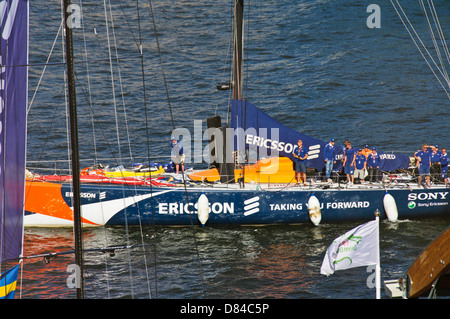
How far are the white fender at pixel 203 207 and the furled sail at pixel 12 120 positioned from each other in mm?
10616

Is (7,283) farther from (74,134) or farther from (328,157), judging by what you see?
(328,157)

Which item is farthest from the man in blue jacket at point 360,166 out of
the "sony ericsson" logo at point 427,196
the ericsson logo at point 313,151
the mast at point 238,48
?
the mast at point 238,48

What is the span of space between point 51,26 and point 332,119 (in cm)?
2055

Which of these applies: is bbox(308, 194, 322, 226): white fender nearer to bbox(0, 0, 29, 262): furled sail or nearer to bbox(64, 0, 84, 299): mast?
bbox(64, 0, 84, 299): mast

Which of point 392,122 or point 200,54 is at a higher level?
point 200,54

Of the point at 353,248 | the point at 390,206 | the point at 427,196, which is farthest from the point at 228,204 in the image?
the point at 353,248

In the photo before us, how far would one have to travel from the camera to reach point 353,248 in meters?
11.6

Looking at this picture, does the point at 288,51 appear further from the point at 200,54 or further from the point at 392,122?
the point at 392,122

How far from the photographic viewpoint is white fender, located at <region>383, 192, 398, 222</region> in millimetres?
21400

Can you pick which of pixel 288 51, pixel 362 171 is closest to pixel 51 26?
pixel 288 51

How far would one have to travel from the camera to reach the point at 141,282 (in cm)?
1694

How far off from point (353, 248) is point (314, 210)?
9474 mm

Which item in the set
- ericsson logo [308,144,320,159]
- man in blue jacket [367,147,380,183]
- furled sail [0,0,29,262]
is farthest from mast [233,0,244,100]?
furled sail [0,0,29,262]
